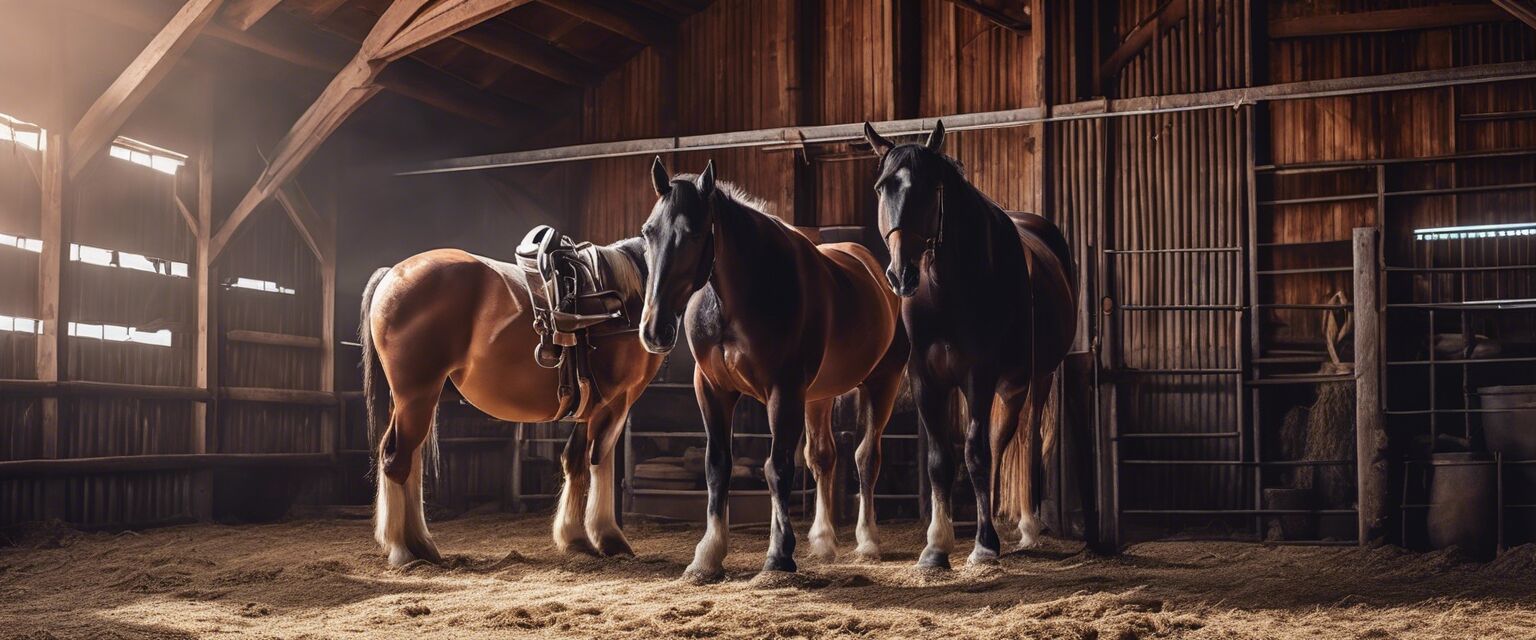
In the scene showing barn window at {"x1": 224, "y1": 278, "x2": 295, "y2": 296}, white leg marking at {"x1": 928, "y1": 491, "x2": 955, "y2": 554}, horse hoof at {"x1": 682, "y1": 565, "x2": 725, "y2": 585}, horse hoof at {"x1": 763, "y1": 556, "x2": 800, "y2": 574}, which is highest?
barn window at {"x1": 224, "y1": 278, "x2": 295, "y2": 296}

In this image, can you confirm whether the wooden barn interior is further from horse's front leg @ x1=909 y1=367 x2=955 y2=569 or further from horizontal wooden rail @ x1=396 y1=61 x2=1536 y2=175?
horse's front leg @ x1=909 y1=367 x2=955 y2=569

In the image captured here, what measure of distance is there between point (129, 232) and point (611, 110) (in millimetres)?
5035

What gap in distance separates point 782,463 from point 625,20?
743 cm

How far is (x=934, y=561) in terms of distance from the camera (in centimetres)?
564

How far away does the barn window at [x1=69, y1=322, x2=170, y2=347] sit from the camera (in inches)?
342

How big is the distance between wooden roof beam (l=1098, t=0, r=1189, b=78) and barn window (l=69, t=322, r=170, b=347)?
8.02 m

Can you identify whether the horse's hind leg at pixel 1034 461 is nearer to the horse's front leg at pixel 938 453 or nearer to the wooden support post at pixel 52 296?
the horse's front leg at pixel 938 453

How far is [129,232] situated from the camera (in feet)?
30.1

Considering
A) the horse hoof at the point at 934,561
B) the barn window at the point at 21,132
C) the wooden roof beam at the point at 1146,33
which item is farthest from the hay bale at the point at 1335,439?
the barn window at the point at 21,132

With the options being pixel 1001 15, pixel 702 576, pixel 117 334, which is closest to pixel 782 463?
pixel 702 576

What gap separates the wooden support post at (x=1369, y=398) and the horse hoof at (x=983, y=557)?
2.72 m

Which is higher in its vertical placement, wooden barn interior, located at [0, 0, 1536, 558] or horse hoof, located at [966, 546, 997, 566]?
wooden barn interior, located at [0, 0, 1536, 558]

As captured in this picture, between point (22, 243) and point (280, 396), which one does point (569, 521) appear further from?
point (280, 396)

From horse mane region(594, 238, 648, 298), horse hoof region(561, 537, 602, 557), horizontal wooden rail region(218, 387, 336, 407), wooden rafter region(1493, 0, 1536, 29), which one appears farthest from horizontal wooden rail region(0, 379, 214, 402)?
wooden rafter region(1493, 0, 1536, 29)
